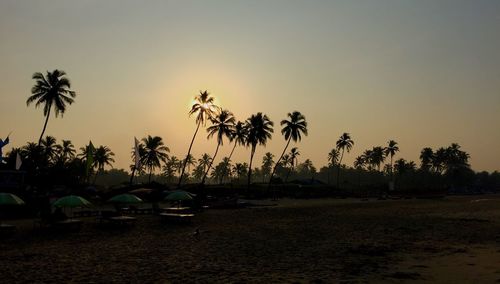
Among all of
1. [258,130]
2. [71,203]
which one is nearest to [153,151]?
[258,130]

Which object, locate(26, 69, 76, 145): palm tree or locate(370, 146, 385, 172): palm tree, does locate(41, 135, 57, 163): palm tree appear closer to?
locate(26, 69, 76, 145): palm tree

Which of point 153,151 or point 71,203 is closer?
point 71,203

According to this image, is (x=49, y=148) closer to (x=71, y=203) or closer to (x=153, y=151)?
(x=153, y=151)

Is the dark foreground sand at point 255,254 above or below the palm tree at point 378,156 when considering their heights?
below

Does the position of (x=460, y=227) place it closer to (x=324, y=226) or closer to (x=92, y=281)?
(x=324, y=226)

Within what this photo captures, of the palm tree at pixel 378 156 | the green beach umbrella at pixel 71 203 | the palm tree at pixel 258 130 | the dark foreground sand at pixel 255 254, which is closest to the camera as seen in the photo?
the dark foreground sand at pixel 255 254

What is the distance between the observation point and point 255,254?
16844 mm

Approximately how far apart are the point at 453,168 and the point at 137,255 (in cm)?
16566

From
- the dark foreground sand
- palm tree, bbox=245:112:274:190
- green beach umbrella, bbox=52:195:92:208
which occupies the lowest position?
the dark foreground sand

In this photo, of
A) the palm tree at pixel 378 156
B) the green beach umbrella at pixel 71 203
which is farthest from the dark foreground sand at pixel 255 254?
the palm tree at pixel 378 156

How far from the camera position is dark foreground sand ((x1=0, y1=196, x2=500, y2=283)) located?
12685mm

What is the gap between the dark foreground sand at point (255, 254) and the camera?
41.6 feet

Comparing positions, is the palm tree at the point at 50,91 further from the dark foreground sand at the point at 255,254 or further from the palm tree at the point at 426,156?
the palm tree at the point at 426,156

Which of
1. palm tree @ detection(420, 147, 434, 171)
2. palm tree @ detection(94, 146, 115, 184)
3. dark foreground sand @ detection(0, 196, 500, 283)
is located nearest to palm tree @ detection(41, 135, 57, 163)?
palm tree @ detection(94, 146, 115, 184)
